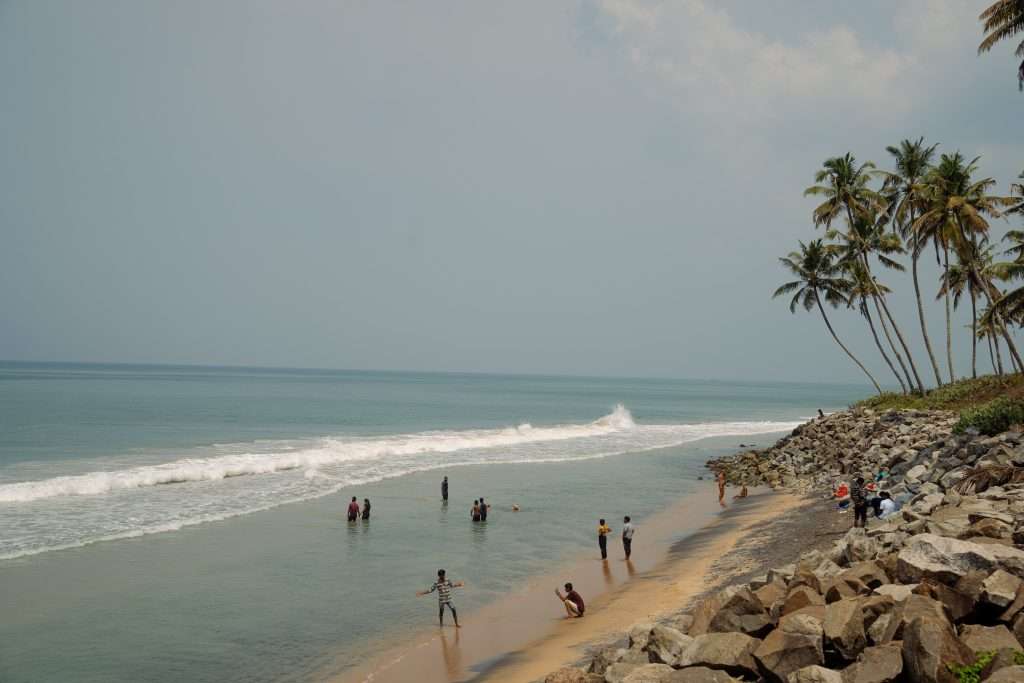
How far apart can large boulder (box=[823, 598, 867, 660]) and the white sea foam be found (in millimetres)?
21710

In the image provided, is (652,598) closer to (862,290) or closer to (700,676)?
(700,676)

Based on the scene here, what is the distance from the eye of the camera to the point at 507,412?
95.2 m

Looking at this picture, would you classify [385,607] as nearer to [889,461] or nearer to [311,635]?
[311,635]

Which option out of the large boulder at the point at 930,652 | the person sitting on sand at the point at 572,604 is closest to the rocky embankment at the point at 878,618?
the large boulder at the point at 930,652

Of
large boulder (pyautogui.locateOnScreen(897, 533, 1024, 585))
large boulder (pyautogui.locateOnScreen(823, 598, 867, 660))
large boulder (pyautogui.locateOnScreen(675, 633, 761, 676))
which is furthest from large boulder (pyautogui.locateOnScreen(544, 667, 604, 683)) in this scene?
large boulder (pyautogui.locateOnScreen(897, 533, 1024, 585))

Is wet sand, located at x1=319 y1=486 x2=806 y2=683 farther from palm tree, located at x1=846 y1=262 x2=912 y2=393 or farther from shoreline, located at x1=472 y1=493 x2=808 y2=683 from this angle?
palm tree, located at x1=846 y1=262 x2=912 y2=393

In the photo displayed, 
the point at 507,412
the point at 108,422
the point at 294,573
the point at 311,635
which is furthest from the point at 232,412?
the point at 311,635

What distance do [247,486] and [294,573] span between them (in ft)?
46.8

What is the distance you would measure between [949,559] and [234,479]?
3172 centimetres

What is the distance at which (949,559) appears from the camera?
8.37 m

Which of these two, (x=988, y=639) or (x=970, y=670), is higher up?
(x=988, y=639)

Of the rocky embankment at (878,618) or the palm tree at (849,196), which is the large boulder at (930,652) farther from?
the palm tree at (849,196)

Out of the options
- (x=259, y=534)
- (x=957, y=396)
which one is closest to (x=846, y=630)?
(x=259, y=534)

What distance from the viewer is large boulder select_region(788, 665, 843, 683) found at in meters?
6.87
